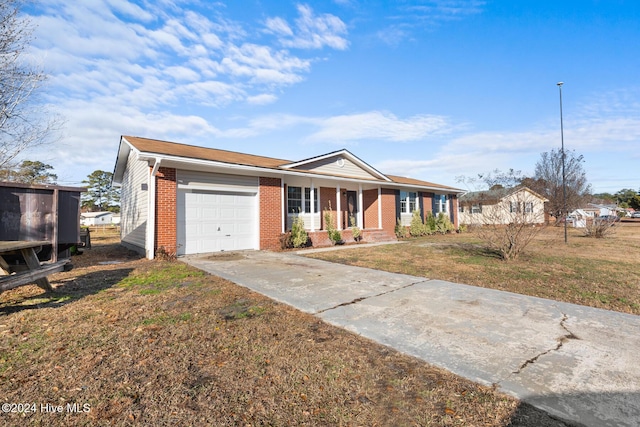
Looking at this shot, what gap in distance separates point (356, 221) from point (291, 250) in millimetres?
6249

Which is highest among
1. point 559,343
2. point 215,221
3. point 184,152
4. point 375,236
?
point 184,152

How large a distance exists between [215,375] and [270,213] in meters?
9.10

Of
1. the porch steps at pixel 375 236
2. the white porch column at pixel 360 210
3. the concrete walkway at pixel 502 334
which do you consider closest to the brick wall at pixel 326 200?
the white porch column at pixel 360 210

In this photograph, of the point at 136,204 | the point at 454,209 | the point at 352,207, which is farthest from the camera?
the point at 454,209

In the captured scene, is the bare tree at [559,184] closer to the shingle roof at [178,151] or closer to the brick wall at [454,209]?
the brick wall at [454,209]

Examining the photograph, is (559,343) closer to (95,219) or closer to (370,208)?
(370,208)

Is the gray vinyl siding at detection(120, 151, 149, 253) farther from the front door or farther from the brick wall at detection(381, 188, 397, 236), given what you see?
the brick wall at detection(381, 188, 397, 236)

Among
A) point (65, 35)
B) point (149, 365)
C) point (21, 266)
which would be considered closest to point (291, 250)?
point (21, 266)

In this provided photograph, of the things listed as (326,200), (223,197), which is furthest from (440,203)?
(223,197)

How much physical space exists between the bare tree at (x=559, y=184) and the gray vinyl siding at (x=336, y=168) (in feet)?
78.1

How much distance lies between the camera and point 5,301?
180 inches

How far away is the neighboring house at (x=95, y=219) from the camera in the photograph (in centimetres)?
4897

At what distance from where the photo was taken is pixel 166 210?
9008 millimetres

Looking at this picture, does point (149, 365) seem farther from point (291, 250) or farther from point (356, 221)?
point (356, 221)
